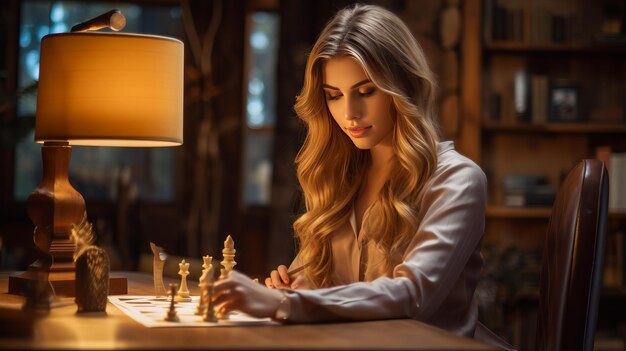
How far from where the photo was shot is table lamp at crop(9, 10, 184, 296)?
225 centimetres

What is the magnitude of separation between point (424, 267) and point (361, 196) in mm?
525

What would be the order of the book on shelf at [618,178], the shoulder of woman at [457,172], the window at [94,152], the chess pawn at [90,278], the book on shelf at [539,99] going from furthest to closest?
the window at [94,152] → the book on shelf at [539,99] → the book on shelf at [618,178] → the shoulder of woman at [457,172] → the chess pawn at [90,278]

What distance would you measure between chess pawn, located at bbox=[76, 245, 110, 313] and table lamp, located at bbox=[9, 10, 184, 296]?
13.2 inches

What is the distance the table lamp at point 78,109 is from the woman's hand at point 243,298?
632 mm

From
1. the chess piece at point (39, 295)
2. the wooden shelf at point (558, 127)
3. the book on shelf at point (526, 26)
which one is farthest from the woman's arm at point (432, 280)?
the book on shelf at point (526, 26)

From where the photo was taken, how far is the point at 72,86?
225 cm

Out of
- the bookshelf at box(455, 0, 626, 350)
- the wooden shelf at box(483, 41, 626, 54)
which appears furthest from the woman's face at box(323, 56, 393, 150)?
the wooden shelf at box(483, 41, 626, 54)

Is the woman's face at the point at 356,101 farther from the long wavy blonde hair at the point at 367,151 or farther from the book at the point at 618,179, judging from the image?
the book at the point at 618,179

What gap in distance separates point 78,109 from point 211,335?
0.86 metres

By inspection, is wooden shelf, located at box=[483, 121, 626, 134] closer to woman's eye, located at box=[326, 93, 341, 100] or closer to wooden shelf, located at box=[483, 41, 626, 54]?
wooden shelf, located at box=[483, 41, 626, 54]

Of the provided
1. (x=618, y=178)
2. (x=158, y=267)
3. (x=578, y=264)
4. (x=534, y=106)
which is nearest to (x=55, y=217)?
(x=158, y=267)

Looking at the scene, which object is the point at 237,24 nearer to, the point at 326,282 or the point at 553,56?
the point at 553,56

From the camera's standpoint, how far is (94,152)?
19.2ft

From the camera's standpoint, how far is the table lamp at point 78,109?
2.25 meters
